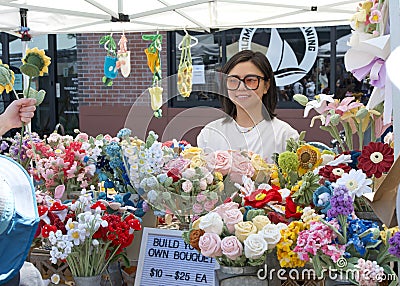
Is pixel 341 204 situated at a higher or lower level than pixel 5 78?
lower

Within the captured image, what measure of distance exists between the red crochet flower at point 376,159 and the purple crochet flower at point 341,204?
16cm

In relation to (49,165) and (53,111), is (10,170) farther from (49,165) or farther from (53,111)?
(53,111)

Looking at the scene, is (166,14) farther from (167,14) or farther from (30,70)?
(30,70)

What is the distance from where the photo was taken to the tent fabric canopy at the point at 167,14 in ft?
14.5

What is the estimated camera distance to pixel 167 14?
4.94 m


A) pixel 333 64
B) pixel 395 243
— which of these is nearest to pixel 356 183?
pixel 395 243

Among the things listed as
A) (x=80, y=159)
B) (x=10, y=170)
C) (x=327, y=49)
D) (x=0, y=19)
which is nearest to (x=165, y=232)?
(x=80, y=159)

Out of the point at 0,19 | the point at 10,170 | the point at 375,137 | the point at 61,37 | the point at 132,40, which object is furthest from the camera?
the point at 61,37

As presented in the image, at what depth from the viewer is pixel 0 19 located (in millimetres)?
4566

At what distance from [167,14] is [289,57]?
298 cm

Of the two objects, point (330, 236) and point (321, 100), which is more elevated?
point (321, 100)

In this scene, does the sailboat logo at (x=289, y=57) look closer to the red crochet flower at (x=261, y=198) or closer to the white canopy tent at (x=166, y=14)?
the white canopy tent at (x=166, y=14)

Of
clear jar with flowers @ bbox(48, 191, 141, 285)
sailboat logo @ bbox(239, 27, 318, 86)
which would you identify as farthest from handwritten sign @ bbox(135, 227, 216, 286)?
sailboat logo @ bbox(239, 27, 318, 86)

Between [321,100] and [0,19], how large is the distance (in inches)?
129
